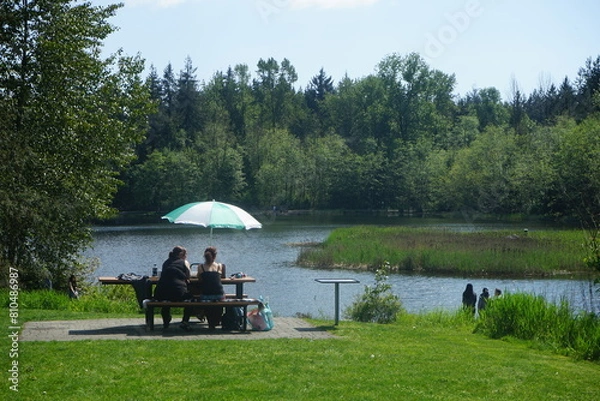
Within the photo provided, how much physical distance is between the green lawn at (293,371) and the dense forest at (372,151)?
191ft

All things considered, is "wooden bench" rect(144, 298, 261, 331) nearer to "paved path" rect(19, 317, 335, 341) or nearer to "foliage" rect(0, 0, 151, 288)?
"paved path" rect(19, 317, 335, 341)

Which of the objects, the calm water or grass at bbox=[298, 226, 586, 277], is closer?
the calm water

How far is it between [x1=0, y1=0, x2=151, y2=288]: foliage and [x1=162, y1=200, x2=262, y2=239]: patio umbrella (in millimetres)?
5776

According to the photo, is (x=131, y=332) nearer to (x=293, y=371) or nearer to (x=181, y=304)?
(x=181, y=304)

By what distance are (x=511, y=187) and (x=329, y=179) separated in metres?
28.4

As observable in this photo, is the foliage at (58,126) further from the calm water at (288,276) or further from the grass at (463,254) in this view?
the grass at (463,254)

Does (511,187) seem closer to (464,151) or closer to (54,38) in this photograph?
(464,151)

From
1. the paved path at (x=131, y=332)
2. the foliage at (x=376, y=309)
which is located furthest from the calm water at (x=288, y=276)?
the paved path at (x=131, y=332)

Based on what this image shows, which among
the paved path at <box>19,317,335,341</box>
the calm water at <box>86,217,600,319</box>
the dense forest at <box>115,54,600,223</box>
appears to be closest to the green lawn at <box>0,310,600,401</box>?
the paved path at <box>19,317,335,341</box>

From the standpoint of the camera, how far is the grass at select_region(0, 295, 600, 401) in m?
7.38

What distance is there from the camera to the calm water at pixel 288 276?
2354 centimetres

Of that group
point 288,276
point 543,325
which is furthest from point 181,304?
point 288,276

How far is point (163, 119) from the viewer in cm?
9456

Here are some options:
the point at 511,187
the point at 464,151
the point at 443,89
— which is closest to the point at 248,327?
the point at 511,187
